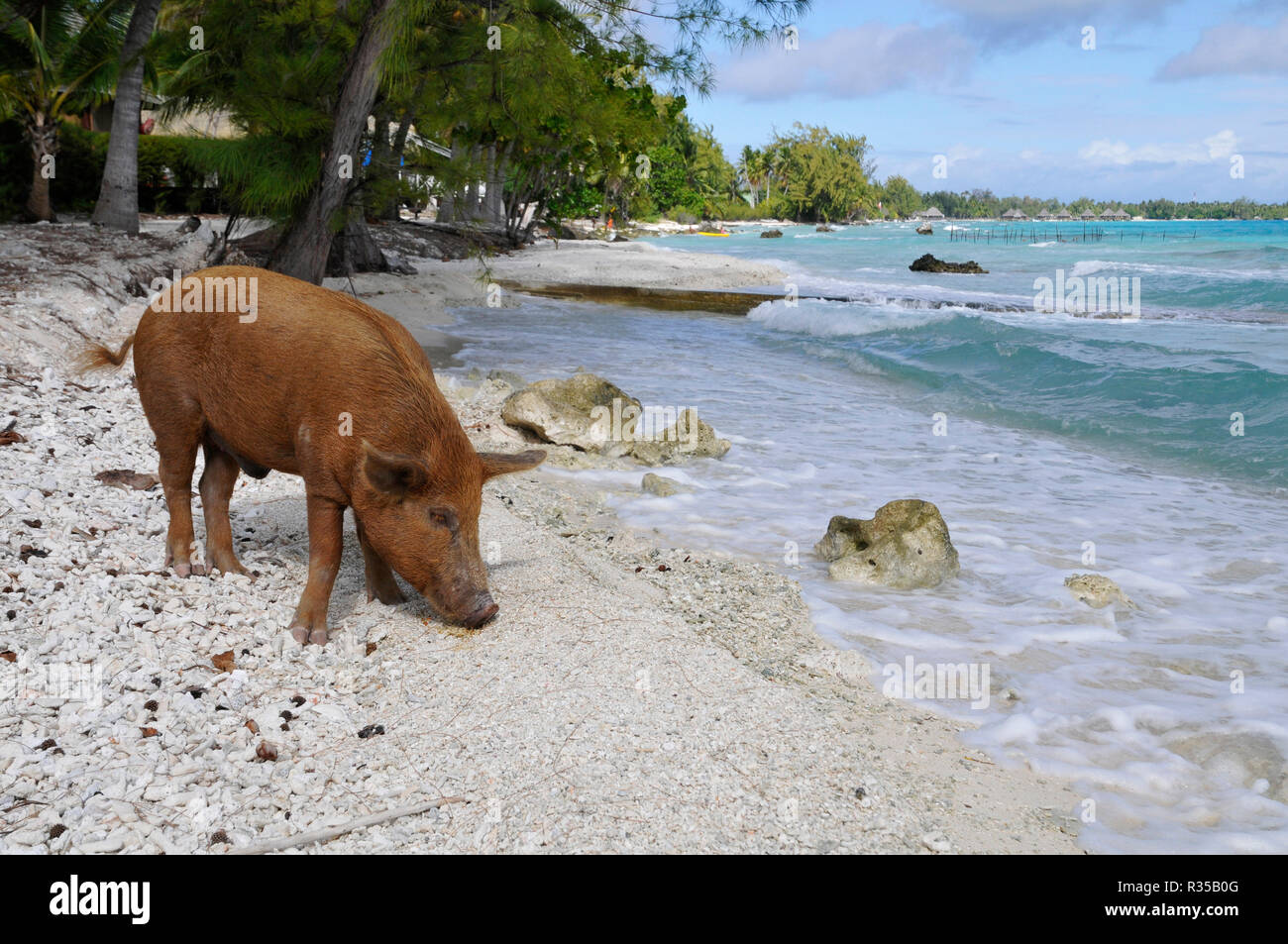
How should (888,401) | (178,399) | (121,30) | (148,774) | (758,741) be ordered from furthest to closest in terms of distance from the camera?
(121,30)
(888,401)
(178,399)
(758,741)
(148,774)

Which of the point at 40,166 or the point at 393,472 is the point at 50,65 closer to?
the point at 40,166

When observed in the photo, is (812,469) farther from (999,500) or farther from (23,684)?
(23,684)

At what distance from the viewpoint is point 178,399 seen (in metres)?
4.32

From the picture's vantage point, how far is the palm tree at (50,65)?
17.8 metres

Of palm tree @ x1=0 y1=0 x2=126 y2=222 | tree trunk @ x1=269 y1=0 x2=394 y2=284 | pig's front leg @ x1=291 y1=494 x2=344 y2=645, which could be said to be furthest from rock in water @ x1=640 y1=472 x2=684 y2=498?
palm tree @ x1=0 y1=0 x2=126 y2=222

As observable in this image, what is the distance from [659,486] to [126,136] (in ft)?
50.2

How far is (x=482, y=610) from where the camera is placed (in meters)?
4.15

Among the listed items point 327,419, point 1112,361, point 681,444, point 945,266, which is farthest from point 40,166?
point 945,266

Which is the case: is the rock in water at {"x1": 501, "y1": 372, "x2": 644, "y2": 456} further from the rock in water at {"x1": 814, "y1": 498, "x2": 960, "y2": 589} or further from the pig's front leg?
the pig's front leg

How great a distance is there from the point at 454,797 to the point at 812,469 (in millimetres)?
5878

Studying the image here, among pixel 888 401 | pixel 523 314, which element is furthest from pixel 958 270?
pixel 888 401

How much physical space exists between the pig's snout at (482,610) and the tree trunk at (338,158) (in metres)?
8.37
